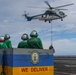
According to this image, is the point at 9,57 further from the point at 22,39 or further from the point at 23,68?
the point at 22,39

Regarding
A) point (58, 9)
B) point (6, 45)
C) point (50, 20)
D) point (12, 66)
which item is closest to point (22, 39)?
point (6, 45)

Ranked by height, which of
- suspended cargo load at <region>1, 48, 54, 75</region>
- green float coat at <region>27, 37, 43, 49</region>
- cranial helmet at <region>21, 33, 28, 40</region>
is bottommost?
suspended cargo load at <region>1, 48, 54, 75</region>

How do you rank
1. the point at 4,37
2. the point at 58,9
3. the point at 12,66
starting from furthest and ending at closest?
the point at 58,9, the point at 4,37, the point at 12,66

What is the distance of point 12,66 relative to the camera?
5840mm

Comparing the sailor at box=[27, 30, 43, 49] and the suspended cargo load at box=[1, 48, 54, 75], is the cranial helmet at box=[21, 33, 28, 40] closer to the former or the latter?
the sailor at box=[27, 30, 43, 49]

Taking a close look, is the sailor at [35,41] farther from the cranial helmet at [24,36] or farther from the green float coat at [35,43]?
the cranial helmet at [24,36]

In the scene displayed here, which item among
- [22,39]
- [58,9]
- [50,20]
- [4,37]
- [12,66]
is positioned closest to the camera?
[12,66]

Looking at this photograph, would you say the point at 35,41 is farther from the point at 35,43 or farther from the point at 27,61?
the point at 27,61

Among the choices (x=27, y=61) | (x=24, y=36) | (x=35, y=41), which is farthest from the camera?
(x=24, y=36)

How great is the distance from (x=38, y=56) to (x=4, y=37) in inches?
70.1

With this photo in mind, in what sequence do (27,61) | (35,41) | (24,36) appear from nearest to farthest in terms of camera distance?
(27,61) → (35,41) → (24,36)

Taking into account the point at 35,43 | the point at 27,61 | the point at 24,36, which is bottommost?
the point at 27,61

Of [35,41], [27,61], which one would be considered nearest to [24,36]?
[35,41]

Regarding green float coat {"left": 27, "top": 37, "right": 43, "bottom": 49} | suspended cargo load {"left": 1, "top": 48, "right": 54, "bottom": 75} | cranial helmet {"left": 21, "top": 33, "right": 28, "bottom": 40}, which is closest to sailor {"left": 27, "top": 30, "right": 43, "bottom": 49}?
green float coat {"left": 27, "top": 37, "right": 43, "bottom": 49}
